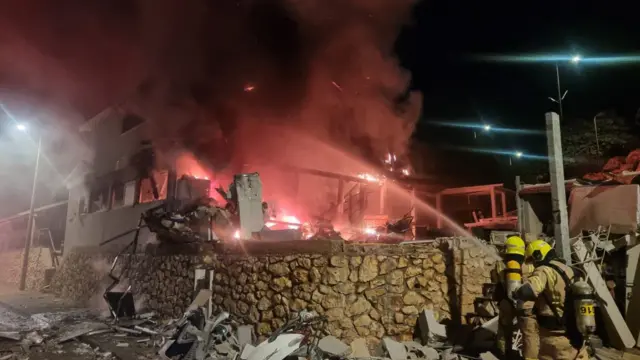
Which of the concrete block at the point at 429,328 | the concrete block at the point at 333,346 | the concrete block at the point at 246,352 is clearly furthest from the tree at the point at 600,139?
the concrete block at the point at 246,352

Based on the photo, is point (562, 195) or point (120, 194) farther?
point (120, 194)

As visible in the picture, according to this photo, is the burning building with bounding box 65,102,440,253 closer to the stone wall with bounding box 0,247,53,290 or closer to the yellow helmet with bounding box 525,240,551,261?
the stone wall with bounding box 0,247,53,290

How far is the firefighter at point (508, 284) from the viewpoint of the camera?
507 cm

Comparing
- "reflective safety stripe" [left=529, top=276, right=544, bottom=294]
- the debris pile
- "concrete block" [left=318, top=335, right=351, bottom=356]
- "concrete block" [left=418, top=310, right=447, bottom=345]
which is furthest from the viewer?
the debris pile

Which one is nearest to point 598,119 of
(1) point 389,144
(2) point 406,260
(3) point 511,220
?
(3) point 511,220

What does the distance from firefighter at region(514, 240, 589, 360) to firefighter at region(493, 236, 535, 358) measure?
7.5 inches

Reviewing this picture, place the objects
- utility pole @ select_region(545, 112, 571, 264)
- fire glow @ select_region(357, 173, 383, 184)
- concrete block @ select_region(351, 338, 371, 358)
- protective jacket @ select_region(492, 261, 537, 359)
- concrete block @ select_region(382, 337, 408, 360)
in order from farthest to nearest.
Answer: fire glow @ select_region(357, 173, 383, 184) → concrete block @ select_region(351, 338, 371, 358) → concrete block @ select_region(382, 337, 408, 360) → utility pole @ select_region(545, 112, 571, 264) → protective jacket @ select_region(492, 261, 537, 359)

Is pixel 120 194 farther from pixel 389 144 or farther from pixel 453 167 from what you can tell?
pixel 453 167

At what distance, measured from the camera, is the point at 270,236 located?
37.0ft

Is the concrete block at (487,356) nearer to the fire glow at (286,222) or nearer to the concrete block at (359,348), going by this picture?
the concrete block at (359,348)

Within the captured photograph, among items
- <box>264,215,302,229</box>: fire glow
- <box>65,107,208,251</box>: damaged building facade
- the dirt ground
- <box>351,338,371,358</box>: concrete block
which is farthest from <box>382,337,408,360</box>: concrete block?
<box>65,107,208,251</box>: damaged building facade

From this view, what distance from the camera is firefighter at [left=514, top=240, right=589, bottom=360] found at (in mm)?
4949

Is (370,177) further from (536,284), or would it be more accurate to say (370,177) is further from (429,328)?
(536,284)

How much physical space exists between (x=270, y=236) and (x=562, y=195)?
7252 millimetres
